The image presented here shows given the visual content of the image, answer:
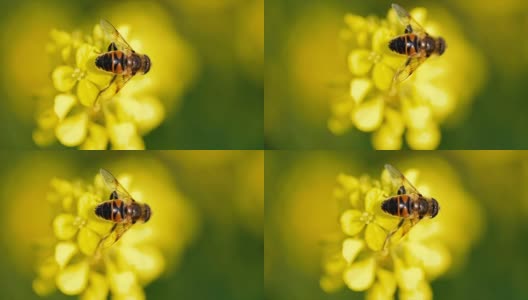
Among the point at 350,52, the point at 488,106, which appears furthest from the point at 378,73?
the point at 488,106

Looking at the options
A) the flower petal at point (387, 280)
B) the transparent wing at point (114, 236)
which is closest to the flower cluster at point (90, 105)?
the transparent wing at point (114, 236)

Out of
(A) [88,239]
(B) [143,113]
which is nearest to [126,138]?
(B) [143,113]

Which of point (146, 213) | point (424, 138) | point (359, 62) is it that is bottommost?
point (146, 213)

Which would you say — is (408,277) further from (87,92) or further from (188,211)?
(87,92)

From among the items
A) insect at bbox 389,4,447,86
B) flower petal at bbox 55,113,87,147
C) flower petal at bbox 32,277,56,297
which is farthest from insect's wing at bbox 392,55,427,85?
flower petal at bbox 32,277,56,297

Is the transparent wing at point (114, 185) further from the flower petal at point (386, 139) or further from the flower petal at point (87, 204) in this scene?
the flower petal at point (386, 139)
